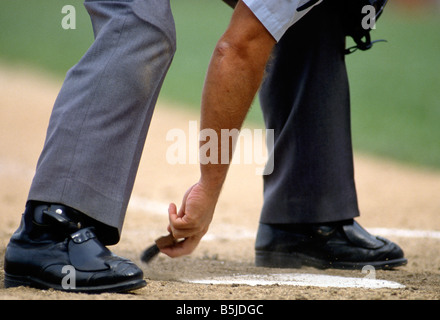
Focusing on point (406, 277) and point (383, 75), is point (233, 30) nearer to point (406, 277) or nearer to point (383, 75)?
point (406, 277)

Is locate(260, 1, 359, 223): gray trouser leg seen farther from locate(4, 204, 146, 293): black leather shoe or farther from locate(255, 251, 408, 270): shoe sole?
locate(4, 204, 146, 293): black leather shoe

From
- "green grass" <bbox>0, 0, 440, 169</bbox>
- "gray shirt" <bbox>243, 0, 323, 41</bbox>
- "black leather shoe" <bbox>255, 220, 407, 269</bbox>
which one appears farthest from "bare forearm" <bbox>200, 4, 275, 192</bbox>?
"green grass" <bbox>0, 0, 440, 169</bbox>

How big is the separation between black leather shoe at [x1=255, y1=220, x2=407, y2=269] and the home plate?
0.17 meters

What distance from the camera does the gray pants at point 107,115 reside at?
1.55m

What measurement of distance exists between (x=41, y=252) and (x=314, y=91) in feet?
3.63

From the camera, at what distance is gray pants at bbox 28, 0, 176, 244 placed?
1547mm

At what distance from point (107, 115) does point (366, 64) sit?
10.6 meters

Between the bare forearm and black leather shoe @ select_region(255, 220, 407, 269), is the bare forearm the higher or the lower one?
the higher one

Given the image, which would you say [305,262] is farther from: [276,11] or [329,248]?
[276,11]

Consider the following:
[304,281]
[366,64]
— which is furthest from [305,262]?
[366,64]

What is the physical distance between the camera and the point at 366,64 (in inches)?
458

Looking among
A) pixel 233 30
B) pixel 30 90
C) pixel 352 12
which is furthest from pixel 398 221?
pixel 30 90

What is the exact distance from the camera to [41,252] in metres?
1.57

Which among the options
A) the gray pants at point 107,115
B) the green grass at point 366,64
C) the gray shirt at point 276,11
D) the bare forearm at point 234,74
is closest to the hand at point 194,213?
the bare forearm at point 234,74
